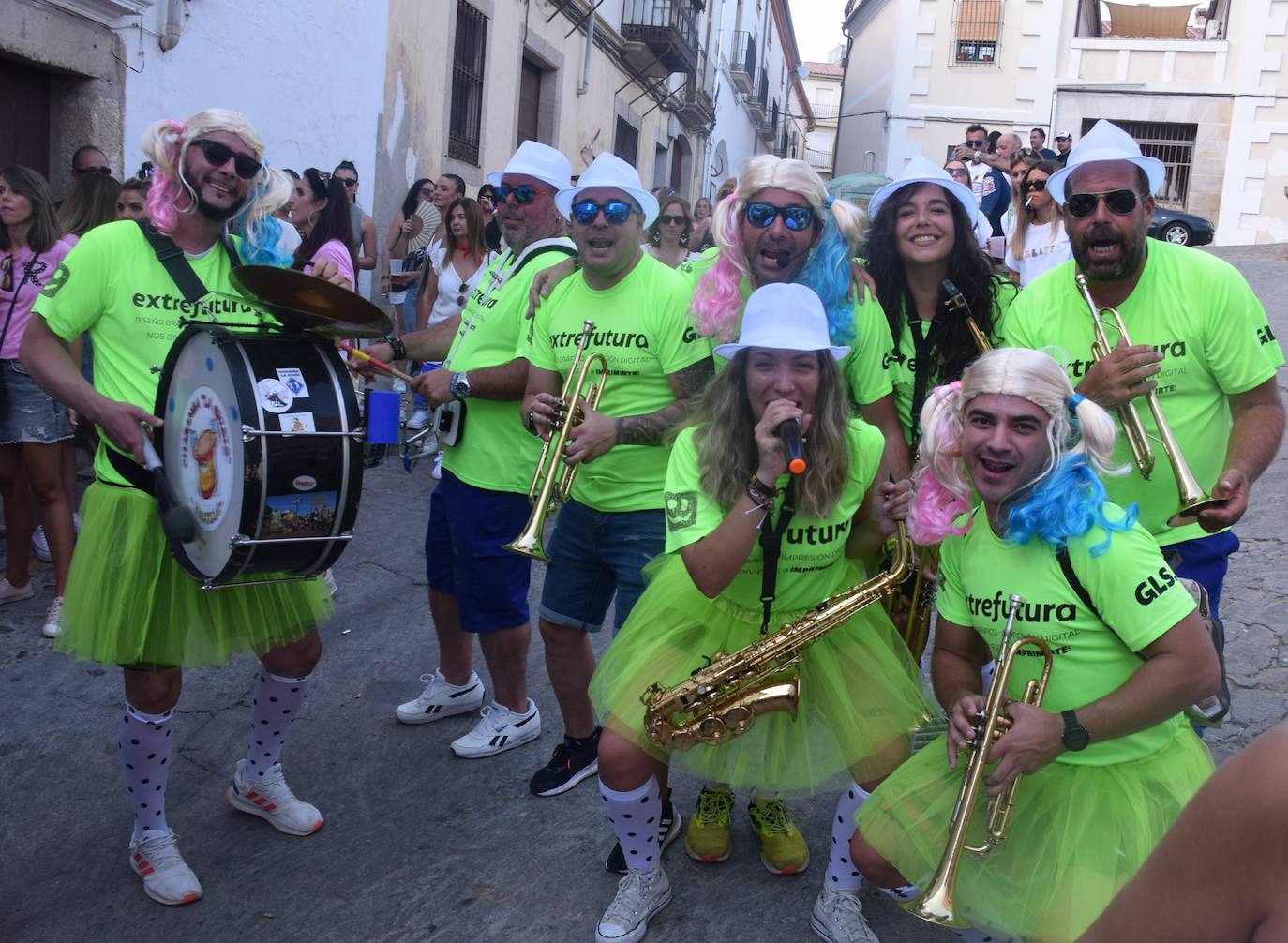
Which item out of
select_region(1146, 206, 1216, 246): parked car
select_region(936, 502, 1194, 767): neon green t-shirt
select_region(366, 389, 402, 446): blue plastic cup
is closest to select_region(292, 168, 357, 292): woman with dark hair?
select_region(366, 389, 402, 446): blue plastic cup

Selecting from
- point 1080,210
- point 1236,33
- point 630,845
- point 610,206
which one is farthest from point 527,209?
point 1236,33

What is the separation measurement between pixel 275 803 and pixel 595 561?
4.16 feet

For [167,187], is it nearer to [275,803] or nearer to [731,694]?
[275,803]

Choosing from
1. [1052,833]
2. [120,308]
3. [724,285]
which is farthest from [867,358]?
→ [120,308]

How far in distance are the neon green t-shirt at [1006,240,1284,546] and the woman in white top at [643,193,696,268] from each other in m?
5.63

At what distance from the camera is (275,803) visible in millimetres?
3779

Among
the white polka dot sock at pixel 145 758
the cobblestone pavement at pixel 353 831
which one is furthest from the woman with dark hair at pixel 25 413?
the white polka dot sock at pixel 145 758

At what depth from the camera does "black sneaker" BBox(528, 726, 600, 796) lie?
4.04 meters

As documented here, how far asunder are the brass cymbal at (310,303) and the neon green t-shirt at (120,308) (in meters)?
0.28

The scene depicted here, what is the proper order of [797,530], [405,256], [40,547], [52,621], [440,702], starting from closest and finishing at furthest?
[797,530] < [440,702] < [52,621] < [40,547] < [405,256]

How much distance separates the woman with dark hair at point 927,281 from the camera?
355 cm

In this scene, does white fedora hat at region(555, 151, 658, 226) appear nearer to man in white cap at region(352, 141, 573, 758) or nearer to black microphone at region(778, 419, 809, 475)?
man in white cap at region(352, 141, 573, 758)

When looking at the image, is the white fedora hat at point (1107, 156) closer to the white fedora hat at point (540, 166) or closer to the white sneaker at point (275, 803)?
the white fedora hat at point (540, 166)

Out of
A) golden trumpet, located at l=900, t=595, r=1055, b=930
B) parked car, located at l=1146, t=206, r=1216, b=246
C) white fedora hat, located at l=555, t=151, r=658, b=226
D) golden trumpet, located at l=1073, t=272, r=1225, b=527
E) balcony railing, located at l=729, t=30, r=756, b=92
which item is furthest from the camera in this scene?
balcony railing, located at l=729, t=30, r=756, b=92
